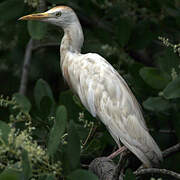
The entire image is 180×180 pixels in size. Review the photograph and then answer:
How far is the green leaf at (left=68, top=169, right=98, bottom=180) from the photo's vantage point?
210 cm

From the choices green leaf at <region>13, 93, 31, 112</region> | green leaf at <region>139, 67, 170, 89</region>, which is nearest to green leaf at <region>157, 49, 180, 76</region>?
green leaf at <region>139, 67, 170, 89</region>

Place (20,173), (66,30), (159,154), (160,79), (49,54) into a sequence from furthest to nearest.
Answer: (49,54) → (66,30) → (160,79) → (159,154) → (20,173)

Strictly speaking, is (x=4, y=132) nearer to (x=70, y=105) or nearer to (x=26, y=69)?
(x=70, y=105)

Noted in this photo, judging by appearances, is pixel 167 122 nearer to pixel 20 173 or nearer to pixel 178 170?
pixel 178 170

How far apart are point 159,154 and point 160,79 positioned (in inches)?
18.6

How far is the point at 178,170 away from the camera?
341cm

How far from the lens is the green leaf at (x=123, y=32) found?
3.63m

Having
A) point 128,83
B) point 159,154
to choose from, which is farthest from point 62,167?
point 128,83

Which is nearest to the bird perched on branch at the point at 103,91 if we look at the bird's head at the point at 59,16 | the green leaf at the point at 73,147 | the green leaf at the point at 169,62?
the bird's head at the point at 59,16

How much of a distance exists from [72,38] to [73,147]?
1.45m

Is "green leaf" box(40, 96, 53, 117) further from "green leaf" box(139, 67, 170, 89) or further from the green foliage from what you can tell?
"green leaf" box(139, 67, 170, 89)

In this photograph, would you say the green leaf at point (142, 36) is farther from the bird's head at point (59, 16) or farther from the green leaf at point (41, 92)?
the green leaf at point (41, 92)

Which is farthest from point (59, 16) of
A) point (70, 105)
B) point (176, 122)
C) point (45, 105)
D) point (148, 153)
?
point (148, 153)

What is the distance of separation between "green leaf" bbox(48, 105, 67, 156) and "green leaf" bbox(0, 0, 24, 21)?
1.46 meters
